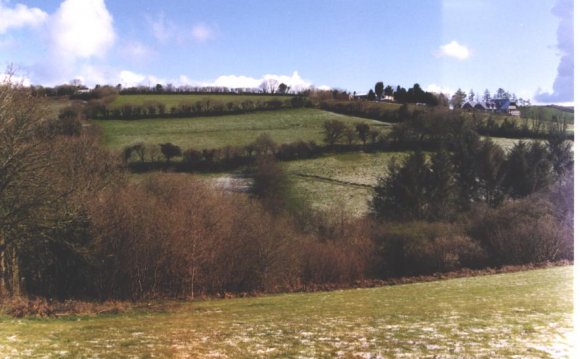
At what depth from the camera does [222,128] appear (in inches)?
2119

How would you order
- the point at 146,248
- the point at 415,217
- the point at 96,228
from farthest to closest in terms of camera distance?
the point at 415,217, the point at 146,248, the point at 96,228

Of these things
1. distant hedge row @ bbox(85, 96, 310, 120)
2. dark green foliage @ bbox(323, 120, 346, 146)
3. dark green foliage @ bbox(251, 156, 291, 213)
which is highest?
distant hedge row @ bbox(85, 96, 310, 120)

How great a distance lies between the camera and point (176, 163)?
1884 inches

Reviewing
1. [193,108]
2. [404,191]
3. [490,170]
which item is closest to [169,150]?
[193,108]

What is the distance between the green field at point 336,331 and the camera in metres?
9.63

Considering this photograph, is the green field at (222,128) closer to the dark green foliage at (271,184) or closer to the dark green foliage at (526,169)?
the dark green foliage at (271,184)

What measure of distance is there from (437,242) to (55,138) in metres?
24.2

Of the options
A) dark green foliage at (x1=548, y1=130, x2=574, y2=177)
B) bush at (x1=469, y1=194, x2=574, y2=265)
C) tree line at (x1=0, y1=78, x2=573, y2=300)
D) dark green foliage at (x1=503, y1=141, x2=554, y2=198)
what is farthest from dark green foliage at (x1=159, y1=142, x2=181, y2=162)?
dark green foliage at (x1=503, y1=141, x2=554, y2=198)

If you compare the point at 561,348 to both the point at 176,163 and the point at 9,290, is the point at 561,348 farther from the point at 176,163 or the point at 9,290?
the point at 176,163

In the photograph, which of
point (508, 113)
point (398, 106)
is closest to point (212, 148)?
point (398, 106)

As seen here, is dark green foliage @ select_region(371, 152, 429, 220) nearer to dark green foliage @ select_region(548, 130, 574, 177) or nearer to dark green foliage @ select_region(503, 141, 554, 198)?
dark green foliage @ select_region(503, 141, 554, 198)

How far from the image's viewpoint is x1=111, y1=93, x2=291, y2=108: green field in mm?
53438

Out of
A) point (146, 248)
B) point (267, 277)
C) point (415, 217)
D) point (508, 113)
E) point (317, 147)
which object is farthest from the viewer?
point (317, 147)

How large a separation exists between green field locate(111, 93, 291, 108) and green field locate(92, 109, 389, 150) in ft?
7.24
